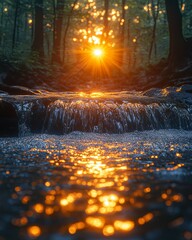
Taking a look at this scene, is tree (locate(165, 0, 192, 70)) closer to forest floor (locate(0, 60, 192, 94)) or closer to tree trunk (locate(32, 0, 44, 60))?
forest floor (locate(0, 60, 192, 94))

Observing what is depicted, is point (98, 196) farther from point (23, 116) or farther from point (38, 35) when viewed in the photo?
point (38, 35)

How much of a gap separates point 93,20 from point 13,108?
36.2 metres

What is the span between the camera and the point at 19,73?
16.4 meters

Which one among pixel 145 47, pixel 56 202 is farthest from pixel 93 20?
pixel 56 202

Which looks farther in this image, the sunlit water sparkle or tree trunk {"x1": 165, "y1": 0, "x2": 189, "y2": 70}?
tree trunk {"x1": 165, "y1": 0, "x2": 189, "y2": 70}

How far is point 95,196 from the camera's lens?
8.34 ft

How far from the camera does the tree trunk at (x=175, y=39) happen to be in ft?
52.0

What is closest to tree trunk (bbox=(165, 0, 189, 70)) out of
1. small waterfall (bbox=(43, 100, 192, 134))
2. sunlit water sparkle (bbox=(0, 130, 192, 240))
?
small waterfall (bbox=(43, 100, 192, 134))

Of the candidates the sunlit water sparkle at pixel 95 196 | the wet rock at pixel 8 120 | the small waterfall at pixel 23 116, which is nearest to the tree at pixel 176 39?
the small waterfall at pixel 23 116

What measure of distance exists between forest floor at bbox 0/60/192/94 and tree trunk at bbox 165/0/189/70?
74 centimetres

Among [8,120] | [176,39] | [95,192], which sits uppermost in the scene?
[176,39]

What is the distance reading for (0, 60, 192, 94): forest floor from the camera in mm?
14484

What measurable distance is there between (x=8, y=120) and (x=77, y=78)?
44.7ft

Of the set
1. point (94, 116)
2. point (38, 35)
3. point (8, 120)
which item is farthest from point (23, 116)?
point (38, 35)
